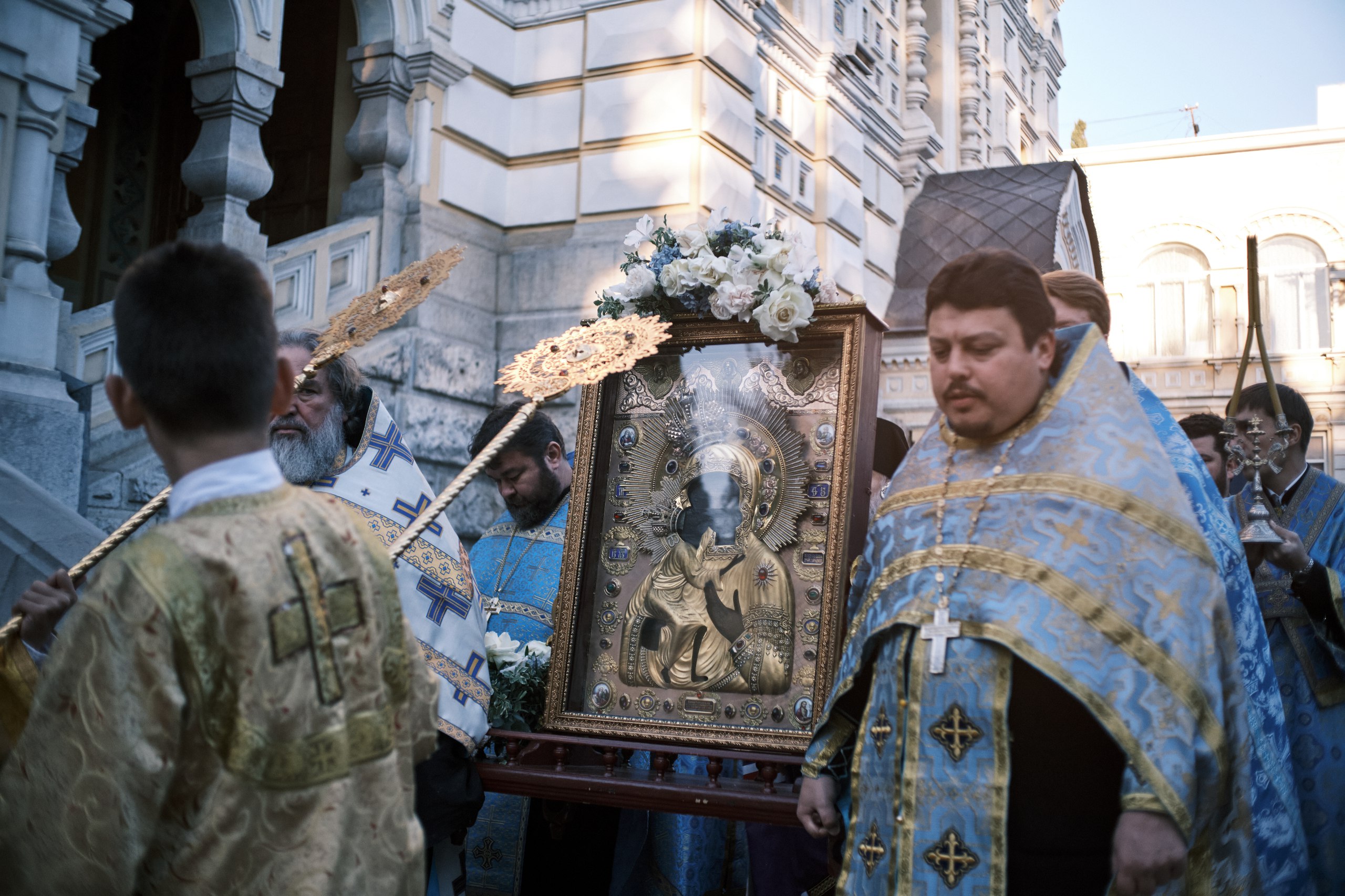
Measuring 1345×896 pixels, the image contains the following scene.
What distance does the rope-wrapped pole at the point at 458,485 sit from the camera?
2.86 meters

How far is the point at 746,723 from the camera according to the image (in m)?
2.98

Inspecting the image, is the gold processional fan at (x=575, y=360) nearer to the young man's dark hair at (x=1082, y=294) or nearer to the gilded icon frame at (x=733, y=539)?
the gilded icon frame at (x=733, y=539)

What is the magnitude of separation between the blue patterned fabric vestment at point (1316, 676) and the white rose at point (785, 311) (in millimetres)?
1648

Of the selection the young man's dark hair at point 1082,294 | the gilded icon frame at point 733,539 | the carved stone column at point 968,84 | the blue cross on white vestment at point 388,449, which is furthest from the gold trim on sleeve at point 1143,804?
the carved stone column at point 968,84

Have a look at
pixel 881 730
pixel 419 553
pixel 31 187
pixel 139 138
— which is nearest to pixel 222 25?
pixel 31 187

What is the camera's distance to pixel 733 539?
317 cm

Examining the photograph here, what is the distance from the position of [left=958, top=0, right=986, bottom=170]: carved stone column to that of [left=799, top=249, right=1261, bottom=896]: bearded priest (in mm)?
13048

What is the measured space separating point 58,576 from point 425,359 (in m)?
4.94

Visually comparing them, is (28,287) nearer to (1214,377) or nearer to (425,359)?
(425,359)

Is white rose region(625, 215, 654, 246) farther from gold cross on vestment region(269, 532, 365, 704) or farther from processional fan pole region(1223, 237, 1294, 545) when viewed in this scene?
gold cross on vestment region(269, 532, 365, 704)

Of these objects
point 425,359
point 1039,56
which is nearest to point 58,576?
point 425,359

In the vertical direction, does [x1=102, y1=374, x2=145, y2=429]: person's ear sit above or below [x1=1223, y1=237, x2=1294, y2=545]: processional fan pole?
below

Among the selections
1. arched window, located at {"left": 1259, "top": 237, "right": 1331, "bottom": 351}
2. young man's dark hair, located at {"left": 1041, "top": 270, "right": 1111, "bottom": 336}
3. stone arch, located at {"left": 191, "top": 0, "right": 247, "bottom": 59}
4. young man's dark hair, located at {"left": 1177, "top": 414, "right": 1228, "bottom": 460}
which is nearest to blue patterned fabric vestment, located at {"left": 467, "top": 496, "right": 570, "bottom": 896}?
young man's dark hair, located at {"left": 1041, "top": 270, "right": 1111, "bottom": 336}

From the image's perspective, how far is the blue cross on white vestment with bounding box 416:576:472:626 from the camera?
3051 mm
